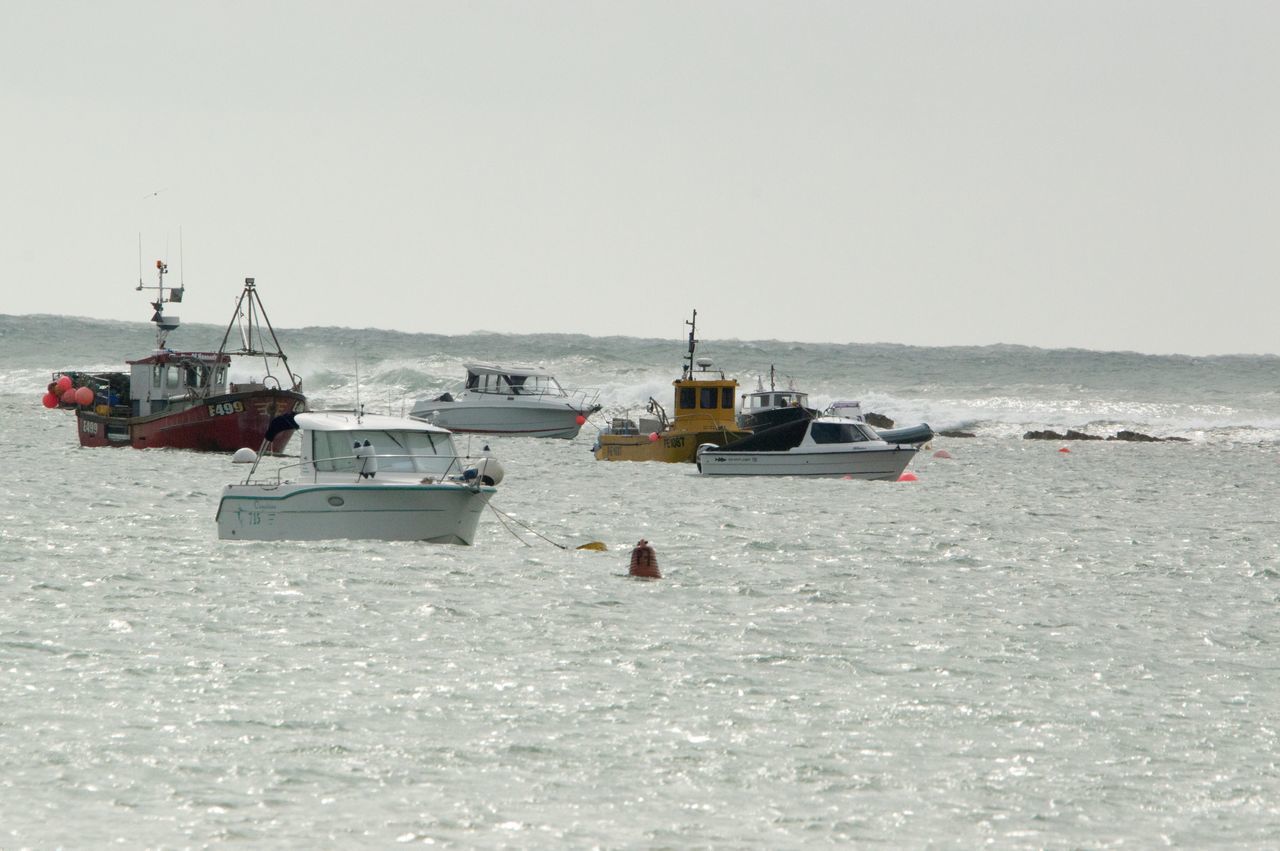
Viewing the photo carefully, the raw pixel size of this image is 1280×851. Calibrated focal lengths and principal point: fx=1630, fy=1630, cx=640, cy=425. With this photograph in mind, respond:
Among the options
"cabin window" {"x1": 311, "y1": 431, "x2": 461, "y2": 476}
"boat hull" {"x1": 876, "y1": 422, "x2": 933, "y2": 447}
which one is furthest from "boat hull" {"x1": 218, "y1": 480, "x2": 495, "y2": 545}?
"boat hull" {"x1": 876, "y1": 422, "x2": 933, "y2": 447}

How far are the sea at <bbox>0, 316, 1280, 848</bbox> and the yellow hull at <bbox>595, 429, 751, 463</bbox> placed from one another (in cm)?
1318

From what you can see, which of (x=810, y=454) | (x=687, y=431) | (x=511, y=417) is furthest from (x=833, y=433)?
(x=511, y=417)

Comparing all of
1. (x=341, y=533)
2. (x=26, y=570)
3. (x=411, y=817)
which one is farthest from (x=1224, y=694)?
(x=26, y=570)

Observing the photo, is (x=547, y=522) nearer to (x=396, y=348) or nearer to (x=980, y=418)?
(x=980, y=418)

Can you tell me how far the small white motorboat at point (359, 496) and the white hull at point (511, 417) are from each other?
37162 millimetres

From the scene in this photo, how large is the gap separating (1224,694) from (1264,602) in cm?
629

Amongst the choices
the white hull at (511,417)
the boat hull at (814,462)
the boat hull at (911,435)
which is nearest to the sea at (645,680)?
the boat hull at (814,462)

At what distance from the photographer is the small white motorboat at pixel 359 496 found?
22312 mm

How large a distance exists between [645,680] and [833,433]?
1043 inches

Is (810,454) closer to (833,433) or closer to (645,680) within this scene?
(833,433)

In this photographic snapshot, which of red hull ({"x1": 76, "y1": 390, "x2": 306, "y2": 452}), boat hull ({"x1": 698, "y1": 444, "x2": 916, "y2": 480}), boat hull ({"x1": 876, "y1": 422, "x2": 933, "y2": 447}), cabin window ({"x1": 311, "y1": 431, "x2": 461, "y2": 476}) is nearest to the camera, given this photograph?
cabin window ({"x1": 311, "y1": 431, "x2": 461, "y2": 476})

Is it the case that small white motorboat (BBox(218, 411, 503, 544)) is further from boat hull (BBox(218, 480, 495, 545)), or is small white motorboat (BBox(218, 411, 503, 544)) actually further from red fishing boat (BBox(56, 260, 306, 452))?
red fishing boat (BBox(56, 260, 306, 452))

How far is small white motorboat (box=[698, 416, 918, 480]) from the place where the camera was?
39.6 metres

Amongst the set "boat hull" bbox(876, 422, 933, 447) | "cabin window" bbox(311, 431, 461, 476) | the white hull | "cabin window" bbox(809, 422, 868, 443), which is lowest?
the white hull
